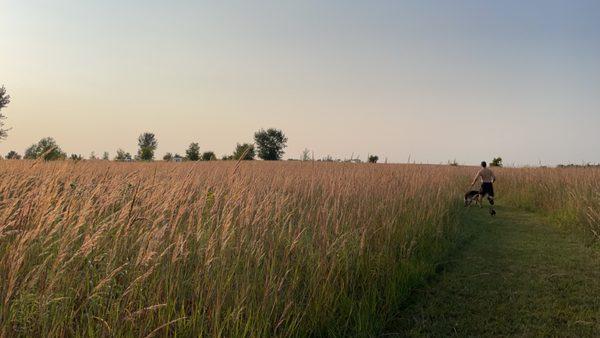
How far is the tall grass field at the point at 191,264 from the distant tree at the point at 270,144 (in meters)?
62.5

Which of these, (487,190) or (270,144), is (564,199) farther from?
(270,144)

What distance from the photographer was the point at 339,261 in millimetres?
4543

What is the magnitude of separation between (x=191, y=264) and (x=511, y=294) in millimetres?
4168

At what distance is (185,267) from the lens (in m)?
3.25

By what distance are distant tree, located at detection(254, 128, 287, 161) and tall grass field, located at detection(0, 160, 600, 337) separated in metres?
62.5

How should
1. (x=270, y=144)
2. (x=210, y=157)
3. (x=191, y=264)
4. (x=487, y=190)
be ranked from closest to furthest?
(x=191, y=264), (x=210, y=157), (x=487, y=190), (x=270, y=144)

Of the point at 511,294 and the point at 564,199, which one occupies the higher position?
the point at 564,199

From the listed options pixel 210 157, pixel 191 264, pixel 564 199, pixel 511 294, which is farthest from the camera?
pixel 564 199

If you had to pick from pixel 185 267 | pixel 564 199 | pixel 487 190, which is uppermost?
pixel 487 190

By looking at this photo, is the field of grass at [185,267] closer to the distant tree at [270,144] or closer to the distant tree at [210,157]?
the distant tree at [210,157]

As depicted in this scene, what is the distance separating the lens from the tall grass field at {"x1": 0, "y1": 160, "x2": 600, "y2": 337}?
242 cm

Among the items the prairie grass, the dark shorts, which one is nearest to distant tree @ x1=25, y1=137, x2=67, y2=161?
the prairie grass

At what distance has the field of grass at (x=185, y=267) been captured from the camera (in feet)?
7.91

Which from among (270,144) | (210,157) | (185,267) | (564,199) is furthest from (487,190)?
(270,144)
